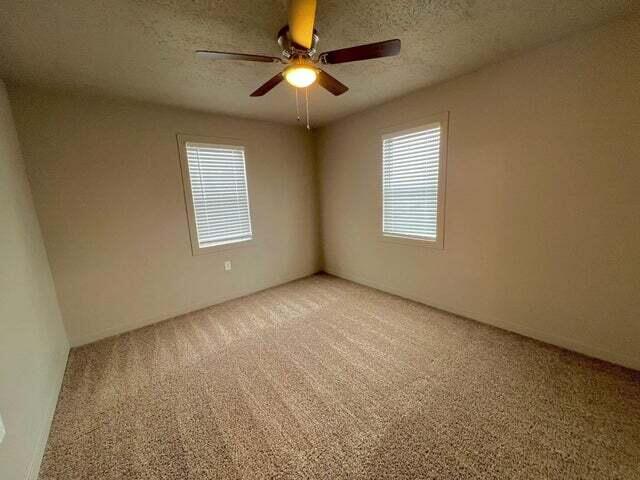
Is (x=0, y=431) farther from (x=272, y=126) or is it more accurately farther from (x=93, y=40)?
(x=272, y=126)

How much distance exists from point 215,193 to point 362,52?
2.41 metres

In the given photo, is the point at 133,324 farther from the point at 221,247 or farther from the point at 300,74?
the point at 300,74

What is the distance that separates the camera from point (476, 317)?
258cm

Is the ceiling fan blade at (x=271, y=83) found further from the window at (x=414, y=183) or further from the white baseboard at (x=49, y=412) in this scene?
the white baseboard at (x=49, y=412)

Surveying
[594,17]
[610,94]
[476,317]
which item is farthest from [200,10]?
[476,317]

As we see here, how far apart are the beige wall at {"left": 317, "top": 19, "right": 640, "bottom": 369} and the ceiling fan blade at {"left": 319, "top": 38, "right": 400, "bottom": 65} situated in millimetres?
1382

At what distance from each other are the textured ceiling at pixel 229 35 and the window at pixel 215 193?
77cm

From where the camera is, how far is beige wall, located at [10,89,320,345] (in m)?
2.24

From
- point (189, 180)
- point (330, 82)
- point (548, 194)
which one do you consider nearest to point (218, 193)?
point (189, 180)

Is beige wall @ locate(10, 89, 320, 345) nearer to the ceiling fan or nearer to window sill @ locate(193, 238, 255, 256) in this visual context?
window sill @ locate(193, 238, 255, 256)

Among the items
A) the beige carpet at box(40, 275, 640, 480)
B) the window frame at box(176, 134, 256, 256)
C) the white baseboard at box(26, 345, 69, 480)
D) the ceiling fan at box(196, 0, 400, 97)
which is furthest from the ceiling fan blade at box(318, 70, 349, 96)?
the white baseboard at box(26, 345, 69, 480)

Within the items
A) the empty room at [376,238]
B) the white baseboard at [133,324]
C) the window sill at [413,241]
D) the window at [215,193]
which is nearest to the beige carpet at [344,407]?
the empty room at [376,238]

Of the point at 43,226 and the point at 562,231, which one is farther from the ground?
the point at 43,226

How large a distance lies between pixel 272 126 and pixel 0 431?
353 centimetres
